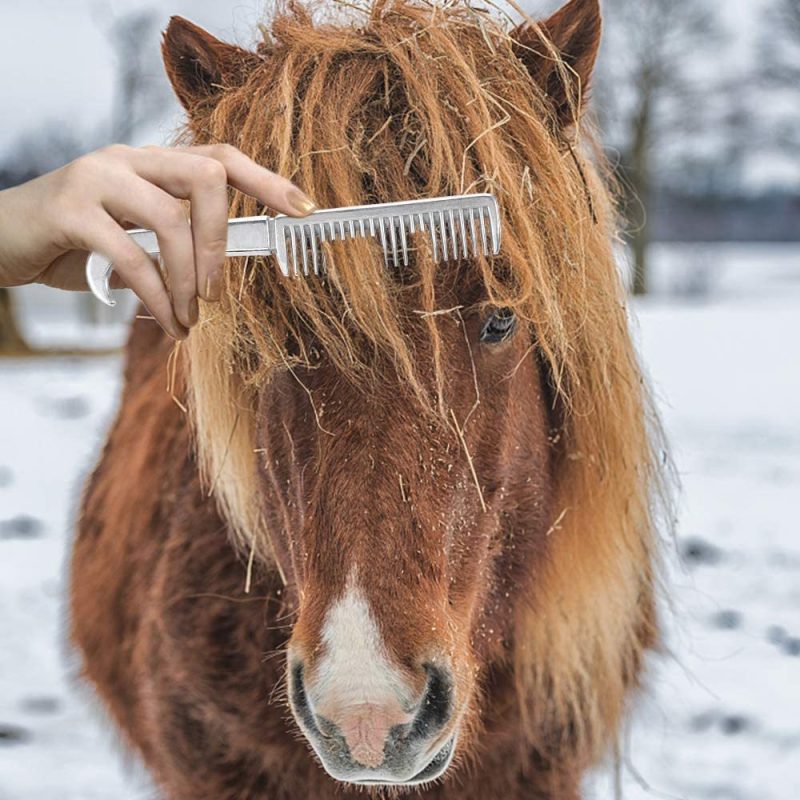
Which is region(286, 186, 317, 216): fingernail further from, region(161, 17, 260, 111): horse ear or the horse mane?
region(161, 17, 260, 111): horse ear

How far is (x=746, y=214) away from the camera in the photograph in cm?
3192

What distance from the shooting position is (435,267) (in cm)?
138

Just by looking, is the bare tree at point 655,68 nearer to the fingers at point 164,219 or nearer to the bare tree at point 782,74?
the bare tree at point 782,74

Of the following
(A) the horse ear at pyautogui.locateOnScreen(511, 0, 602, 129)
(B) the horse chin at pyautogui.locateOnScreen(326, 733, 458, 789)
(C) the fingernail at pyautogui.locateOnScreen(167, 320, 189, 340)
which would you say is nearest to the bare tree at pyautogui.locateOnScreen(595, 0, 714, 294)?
(A) the horse ear at pyautogui.locateOnScreen(511, 0, 602, 129)

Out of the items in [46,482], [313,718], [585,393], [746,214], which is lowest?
[746,214]

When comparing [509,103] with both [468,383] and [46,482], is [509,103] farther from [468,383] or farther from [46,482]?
[46,482]

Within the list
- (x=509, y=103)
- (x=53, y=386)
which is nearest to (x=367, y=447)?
(x=509, y=103)

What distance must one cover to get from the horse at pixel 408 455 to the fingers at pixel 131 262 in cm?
36

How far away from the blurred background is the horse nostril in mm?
1018

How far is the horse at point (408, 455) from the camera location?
Result: 1320 mm

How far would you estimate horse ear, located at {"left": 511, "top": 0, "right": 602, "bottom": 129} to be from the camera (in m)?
1.61

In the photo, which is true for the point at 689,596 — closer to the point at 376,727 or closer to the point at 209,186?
the point at 376,727

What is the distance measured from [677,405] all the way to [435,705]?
8.24 meters

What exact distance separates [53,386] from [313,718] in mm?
9809
